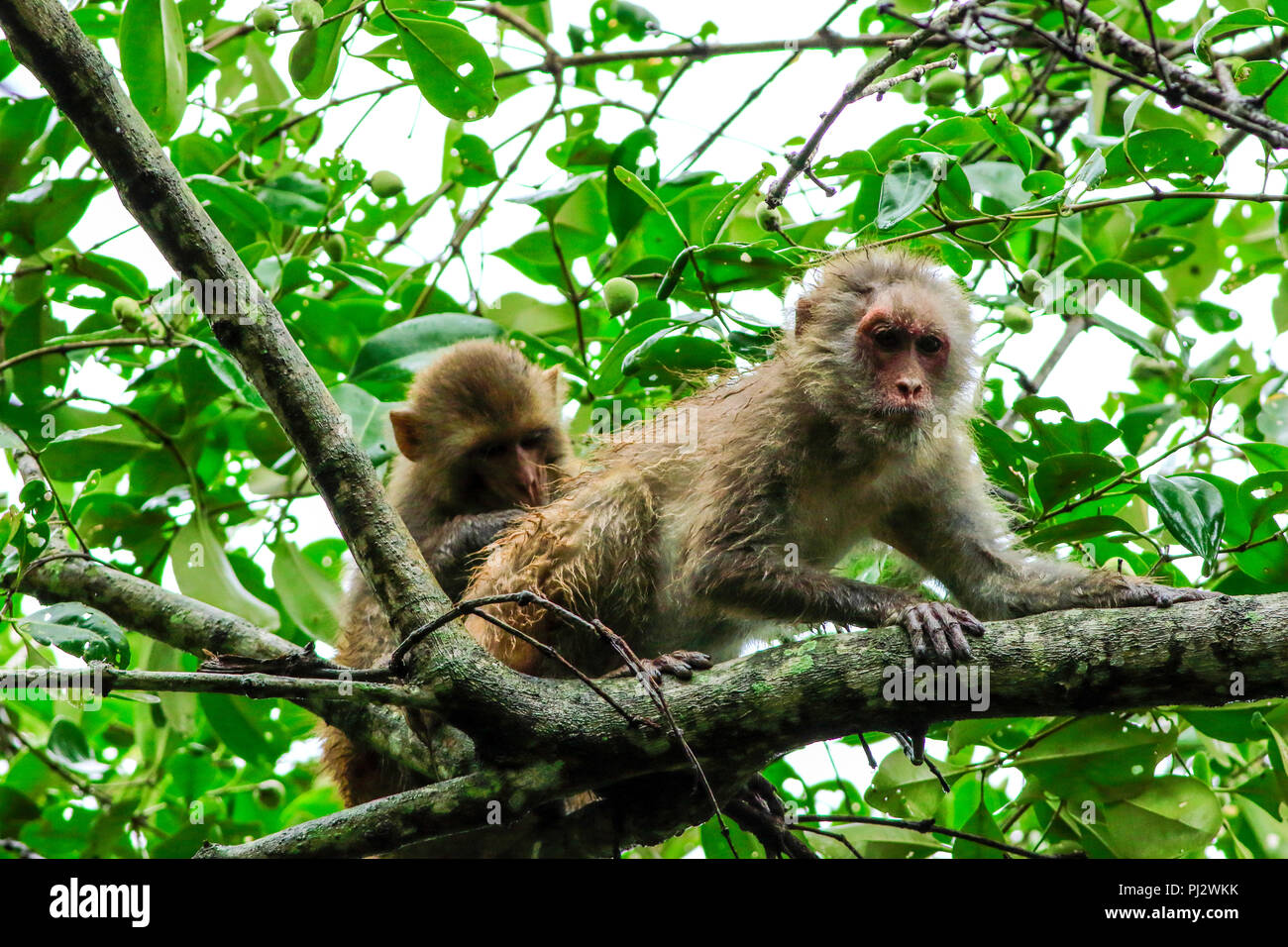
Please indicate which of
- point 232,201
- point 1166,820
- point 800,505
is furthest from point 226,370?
point 1166,820

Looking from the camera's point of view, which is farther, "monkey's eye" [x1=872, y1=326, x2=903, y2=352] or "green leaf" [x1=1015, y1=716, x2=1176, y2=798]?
"monkey's eye" [x1=872, y1=326, x2=903, y2=352]

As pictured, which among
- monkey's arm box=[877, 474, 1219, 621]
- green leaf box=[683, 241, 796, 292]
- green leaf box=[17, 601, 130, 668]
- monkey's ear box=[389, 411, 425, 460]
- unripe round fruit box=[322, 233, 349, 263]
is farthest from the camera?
monkey's ear box=[389, 411, 425, 460]

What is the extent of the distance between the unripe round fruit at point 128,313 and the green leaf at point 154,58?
2.93 ft

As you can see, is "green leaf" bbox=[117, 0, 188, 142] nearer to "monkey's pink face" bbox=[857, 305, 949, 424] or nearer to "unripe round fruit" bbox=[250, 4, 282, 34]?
"unripe round fruit" bbox=[250, 4, 282, 34]

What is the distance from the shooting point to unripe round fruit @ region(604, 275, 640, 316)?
5.07 metres

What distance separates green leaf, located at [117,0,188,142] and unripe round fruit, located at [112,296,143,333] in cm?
89

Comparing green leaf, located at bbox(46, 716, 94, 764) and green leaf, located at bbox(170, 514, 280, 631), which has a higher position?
green leaf, located at bbox(170, 514, 280, 631)

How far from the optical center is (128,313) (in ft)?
16.8

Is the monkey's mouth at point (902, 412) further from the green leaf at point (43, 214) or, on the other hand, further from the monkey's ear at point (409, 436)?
the green leaf at point (43, 214)

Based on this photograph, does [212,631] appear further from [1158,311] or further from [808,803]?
[1158,311]

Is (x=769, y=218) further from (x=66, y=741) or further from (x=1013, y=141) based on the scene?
(x=66, y=741)

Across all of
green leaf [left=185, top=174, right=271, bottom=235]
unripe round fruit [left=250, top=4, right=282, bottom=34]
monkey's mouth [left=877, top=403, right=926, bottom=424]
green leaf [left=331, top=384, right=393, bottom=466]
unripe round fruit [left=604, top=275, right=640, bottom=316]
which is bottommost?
monkey's mouth [left=877, top=403, right=926, bottom=424]

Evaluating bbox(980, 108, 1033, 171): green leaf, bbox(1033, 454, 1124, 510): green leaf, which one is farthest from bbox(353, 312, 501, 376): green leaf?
bbox(1033, 454, 1124, 510): green leaf

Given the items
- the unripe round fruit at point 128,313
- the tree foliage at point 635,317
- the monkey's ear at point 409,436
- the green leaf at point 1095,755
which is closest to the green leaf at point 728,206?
the tree foliage at point 635,317
